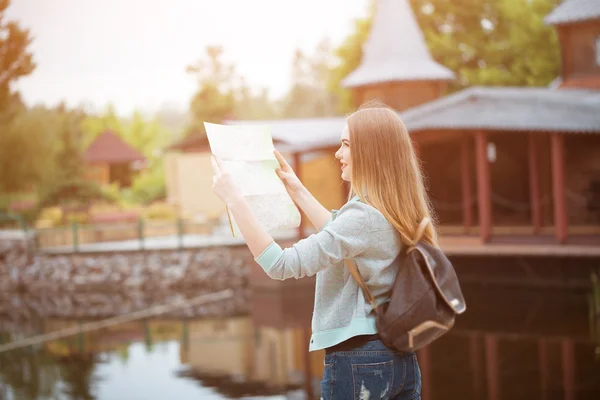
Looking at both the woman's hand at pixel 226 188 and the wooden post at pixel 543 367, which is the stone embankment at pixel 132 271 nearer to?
the wooden post at pixel 543 367

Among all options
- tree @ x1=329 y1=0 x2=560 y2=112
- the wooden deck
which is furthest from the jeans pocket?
tree @ x1=329 y1=0 x2=560 y2=112

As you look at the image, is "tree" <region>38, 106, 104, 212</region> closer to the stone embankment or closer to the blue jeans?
the stone embankment

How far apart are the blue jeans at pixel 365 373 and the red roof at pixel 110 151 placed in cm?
3503

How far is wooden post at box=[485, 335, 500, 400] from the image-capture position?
9.08 meters

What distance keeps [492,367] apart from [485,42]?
76.9ft

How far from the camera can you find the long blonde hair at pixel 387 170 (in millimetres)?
2611

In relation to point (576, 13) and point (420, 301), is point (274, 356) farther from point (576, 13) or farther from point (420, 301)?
point (576, 13)

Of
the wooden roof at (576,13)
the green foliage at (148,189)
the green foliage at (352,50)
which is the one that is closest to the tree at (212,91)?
the green foliage at (148,189)

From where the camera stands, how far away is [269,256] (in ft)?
8.11

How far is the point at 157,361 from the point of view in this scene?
12.2 metres

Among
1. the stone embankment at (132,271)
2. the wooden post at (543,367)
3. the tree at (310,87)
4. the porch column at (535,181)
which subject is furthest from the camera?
the tree at (310,87)

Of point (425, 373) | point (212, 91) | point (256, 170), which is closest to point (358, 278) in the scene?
point (256, 170)

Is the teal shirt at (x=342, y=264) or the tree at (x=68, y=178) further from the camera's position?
the tree at (x=68, y=178)

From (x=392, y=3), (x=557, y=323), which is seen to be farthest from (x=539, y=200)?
(x=392, y=3)
